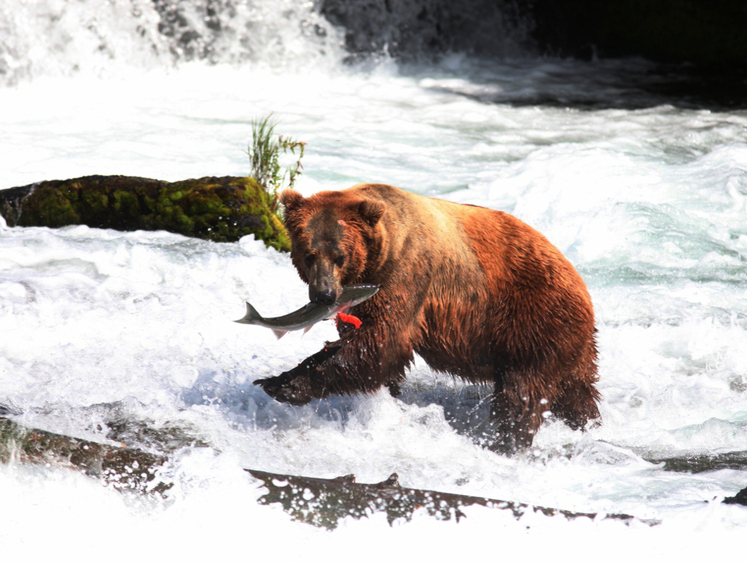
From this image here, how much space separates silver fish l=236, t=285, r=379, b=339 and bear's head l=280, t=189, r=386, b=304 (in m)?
0.05

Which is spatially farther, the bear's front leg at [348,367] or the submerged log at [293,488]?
Answer: the bear's front leg at [348,367]

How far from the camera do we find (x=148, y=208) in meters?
→ 6.60

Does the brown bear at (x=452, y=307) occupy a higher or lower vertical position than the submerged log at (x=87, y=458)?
higher

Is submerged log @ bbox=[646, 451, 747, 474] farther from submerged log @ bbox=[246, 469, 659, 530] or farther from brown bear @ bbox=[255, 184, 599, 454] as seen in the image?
submerged log @ bbox=[246, 469, 659, 530]

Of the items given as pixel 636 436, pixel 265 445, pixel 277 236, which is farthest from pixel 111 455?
pixel 277 236

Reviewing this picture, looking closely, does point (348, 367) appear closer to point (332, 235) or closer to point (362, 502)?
point (332, 235)

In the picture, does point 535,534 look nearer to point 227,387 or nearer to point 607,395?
point 227,387

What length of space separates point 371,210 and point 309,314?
0.57m

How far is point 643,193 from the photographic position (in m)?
9.12

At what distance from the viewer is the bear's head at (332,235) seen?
10.8 feet

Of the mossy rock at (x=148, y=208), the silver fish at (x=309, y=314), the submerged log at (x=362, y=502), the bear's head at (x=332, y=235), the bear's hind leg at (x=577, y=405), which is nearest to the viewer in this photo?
the submerged log at (x=362, y=502)

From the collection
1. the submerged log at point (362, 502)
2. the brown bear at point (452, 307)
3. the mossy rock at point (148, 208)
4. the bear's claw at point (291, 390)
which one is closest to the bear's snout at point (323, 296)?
the brown bear at point (452, 307)

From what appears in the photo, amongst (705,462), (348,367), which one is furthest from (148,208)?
(705,462)

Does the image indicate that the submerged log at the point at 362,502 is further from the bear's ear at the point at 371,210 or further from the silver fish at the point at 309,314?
the bear's ear at the point at 371,210
